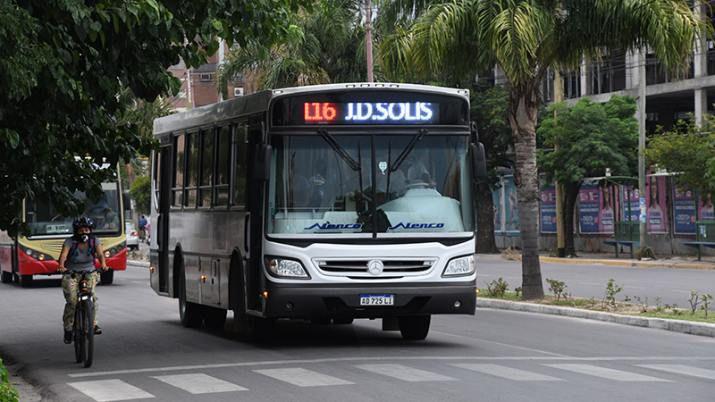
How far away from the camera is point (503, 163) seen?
5528 centimetres

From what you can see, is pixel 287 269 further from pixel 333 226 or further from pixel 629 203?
pixel 629 203

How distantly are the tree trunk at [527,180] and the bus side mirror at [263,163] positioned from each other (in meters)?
9.88

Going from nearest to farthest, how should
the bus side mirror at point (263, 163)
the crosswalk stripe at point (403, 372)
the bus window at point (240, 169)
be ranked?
the crosswalk stripe at point (403, 372) → the bus side mirror at point (263, 163) → the bus window at point (240, 169)

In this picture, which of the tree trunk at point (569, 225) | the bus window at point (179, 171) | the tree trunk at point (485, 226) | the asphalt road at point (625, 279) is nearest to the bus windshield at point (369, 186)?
the bus window at point (179, 171)

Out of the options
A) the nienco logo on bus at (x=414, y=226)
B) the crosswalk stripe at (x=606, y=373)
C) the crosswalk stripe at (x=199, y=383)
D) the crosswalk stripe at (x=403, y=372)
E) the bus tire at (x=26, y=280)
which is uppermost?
the nienco logo on bus at (x=414, y=226)

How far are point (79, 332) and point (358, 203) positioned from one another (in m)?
3.47

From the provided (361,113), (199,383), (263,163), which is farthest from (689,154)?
(199,383)

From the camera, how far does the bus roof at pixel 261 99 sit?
16.3m

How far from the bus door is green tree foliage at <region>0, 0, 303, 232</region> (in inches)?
170

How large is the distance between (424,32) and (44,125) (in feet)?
35.3

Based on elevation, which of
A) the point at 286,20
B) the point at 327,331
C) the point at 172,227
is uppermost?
the point at 286,20

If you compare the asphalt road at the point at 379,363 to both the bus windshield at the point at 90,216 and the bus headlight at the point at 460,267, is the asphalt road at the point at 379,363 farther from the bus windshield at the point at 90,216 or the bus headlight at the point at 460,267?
the bus windshield at the point at 90,216

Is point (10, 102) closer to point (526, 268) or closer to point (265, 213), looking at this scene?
point (265, 213)

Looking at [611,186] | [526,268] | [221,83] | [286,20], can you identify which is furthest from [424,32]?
[611,186]
